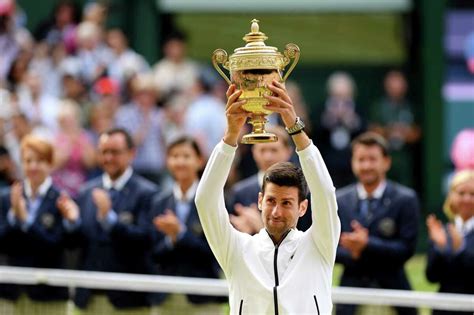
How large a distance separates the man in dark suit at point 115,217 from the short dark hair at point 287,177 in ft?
11.3

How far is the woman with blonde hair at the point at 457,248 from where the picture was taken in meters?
9.57

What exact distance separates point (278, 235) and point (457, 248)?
2947mm

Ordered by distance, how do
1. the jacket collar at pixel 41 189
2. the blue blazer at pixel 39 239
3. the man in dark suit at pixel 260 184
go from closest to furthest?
the man in dark suit at pixel 260 184 → the blue blazer at pixel 39 239 → the jacket collar at pixel 41 189

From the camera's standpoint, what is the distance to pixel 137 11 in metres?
17.8

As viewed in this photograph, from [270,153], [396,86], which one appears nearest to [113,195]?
[270,153]

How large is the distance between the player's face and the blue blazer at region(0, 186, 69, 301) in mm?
4076

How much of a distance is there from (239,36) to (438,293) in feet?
28.3

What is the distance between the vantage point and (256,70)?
6.70m

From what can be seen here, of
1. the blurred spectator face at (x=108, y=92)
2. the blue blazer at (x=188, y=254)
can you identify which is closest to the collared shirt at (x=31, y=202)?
the blue blazer at (x=188, y=254)

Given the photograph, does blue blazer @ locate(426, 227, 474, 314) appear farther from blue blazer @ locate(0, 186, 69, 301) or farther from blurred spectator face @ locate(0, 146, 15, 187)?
→ blurred spectator face @ locate(0, 146, 15, 187)

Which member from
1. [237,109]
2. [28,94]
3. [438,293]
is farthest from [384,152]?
[28,94]

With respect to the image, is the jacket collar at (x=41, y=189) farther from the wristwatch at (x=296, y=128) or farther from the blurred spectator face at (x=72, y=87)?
the blurred spectator face at (x=72, y=87)

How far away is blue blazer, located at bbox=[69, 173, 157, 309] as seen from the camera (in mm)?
10344

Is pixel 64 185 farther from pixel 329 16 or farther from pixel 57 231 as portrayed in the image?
pixel 329 16
